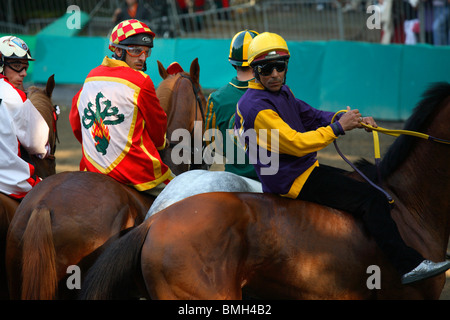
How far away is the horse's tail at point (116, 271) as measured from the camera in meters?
3.91

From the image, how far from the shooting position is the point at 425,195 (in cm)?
447

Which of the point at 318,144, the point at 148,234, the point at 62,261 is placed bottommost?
the point at 62,261

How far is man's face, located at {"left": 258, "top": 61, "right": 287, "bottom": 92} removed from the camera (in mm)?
4355

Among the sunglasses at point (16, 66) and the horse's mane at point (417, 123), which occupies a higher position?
the sunglasses at point (16, 66)

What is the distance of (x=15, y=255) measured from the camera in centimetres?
457

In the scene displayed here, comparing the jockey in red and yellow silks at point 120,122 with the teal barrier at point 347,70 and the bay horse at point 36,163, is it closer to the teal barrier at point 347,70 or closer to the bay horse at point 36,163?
the bay horse at point 36,163

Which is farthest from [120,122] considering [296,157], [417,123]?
[417,123]

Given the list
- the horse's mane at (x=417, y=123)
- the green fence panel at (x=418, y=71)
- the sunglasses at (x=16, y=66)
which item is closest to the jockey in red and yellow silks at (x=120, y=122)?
the sunglasses at (x=16, y=66)

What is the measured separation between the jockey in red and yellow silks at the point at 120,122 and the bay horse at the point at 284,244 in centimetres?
128

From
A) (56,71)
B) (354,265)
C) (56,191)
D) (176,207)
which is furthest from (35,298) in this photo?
(56,71)

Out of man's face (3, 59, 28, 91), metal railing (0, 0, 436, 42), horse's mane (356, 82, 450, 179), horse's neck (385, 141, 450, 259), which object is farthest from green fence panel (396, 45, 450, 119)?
Answer: man's face (3, 59, 28, 91)

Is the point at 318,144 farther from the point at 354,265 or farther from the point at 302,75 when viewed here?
the point at 302,75
